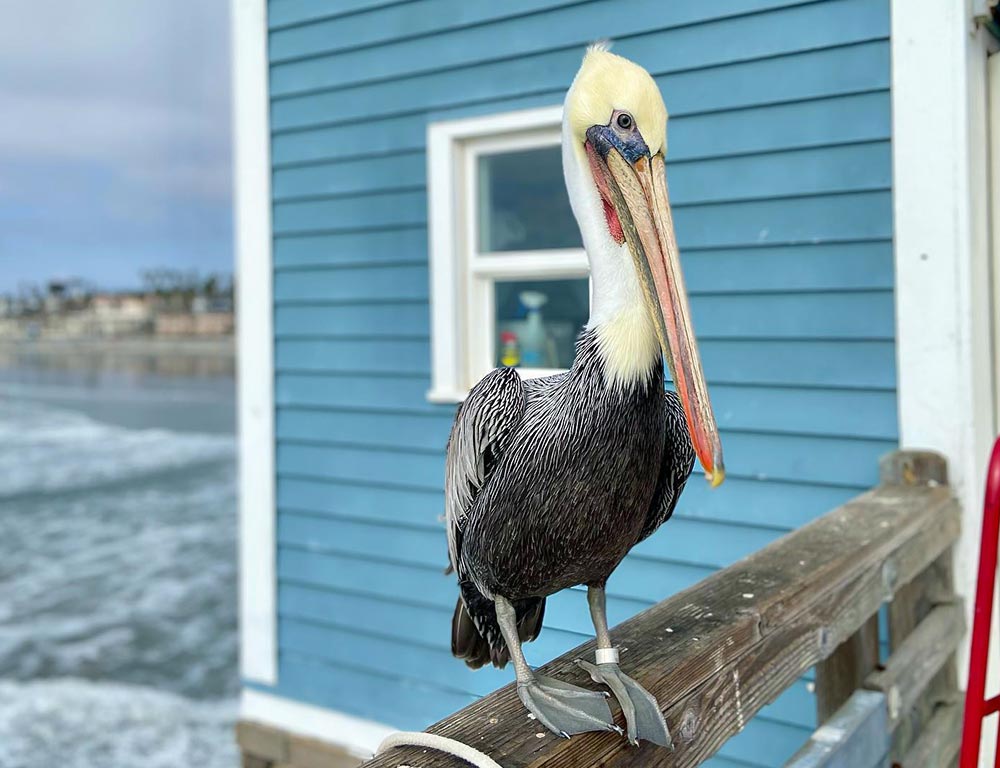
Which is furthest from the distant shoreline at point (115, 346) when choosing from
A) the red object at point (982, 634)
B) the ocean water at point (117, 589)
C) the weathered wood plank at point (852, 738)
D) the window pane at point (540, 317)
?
the red object at point (982, 634)

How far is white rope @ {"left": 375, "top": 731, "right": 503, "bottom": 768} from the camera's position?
0.79 meters

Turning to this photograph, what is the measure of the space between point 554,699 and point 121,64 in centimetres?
3601

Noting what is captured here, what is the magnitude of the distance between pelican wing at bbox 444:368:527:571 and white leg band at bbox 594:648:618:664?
0.19m

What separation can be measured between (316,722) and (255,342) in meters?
1.71

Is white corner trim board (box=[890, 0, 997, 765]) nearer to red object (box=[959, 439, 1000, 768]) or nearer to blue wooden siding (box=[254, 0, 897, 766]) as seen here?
blue wooden siding (box=[254, 0, 897, 766])

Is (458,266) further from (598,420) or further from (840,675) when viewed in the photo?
(598,420)

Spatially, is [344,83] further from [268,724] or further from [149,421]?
[149,421]

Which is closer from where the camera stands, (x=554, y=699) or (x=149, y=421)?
(x=554, y=699)

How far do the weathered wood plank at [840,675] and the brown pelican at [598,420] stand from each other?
3.43 ft

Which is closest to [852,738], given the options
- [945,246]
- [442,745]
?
[442,745]

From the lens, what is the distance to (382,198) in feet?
11.6

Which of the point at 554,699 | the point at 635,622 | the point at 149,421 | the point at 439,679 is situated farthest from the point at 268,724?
the point at 149,421

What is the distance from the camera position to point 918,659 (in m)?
1.96

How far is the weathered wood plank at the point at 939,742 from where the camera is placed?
194cm
